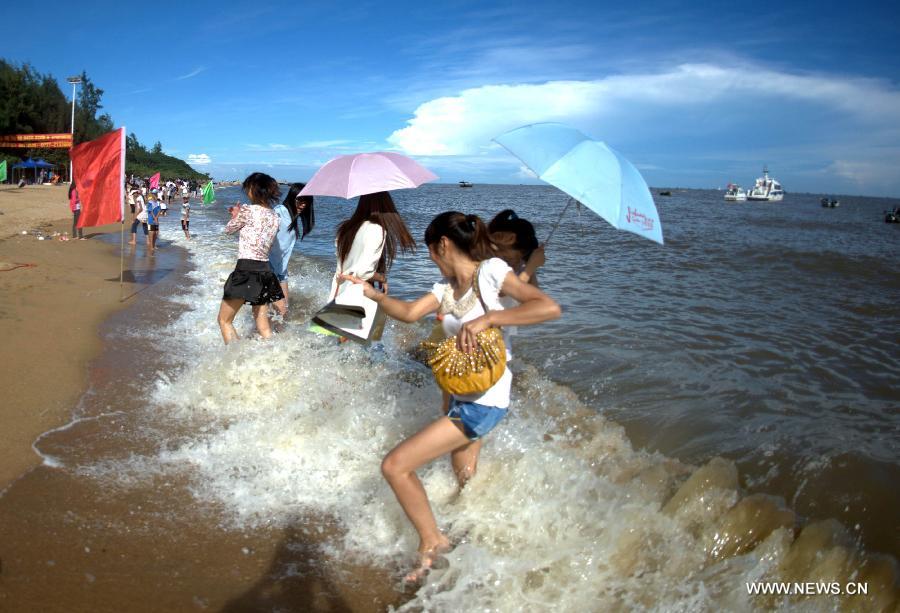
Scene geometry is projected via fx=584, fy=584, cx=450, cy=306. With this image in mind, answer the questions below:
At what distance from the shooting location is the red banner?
50.3m

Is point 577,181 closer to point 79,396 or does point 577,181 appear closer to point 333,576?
point 333,576

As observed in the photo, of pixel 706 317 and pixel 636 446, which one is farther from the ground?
pixel 706 317

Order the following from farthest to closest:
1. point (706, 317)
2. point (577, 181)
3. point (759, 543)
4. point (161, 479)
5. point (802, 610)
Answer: point (706, 317), point (161, 479), point (759, 543), point (577, 181), point (802, 610)

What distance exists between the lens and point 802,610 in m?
3.05

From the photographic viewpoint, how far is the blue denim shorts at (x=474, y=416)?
2.95 meters

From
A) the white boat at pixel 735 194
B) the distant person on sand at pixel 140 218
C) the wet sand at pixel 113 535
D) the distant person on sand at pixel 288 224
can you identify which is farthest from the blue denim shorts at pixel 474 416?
the white boat at pixel 735 194

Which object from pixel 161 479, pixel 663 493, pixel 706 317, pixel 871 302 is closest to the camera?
pixel 161 479

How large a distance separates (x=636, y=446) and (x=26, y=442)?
468cm

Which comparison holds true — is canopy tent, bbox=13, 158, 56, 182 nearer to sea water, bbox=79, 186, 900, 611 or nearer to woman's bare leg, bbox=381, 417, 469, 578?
sea water, bbox=79, 186, 900, 611

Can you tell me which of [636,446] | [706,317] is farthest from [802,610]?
[706,317]

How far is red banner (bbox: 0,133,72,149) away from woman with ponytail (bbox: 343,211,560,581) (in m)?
58.5

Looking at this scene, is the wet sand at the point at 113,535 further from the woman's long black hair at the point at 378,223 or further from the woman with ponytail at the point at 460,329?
the woman's long black hair at the point at 378,223

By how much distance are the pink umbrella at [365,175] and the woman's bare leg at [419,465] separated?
191cm

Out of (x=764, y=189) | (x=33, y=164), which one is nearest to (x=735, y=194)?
Answer: (x=764, y=189)
